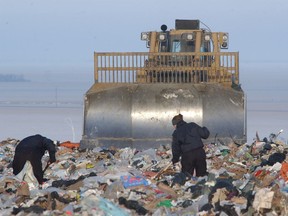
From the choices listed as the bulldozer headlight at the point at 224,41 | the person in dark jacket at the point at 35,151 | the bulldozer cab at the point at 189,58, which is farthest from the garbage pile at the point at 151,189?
the bulldozer headlight at the point at 224,41

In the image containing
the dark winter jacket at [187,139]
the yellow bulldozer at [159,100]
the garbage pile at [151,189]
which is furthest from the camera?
the yellow bulldozer at [159,100]

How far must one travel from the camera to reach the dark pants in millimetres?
15156

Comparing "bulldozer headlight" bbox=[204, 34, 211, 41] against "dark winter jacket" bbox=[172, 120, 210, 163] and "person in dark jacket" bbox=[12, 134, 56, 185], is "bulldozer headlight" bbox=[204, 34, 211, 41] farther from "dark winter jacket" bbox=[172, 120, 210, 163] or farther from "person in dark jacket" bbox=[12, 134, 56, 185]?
"person in dark jacket" bbox=[12, 134, 56, 185]

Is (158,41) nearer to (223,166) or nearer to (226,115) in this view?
(226,115)

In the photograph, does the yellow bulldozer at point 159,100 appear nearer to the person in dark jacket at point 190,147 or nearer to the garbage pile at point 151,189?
the garbage pile at point 151,189

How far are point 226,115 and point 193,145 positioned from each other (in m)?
4.60

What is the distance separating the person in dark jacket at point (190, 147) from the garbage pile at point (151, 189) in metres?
0.34

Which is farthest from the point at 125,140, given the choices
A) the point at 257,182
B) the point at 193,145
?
the point at 257,182

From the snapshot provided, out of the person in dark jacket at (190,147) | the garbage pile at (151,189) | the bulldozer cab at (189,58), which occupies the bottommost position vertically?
the garbage pile at (151,189)

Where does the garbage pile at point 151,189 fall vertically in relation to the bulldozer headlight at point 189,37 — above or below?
below

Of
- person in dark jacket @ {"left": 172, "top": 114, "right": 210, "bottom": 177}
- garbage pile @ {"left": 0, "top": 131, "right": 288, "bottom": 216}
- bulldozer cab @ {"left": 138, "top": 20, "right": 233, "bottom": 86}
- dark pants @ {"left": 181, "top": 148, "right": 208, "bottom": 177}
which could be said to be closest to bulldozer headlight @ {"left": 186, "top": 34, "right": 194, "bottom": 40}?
bulldozer cab @ {"left": 138, "top": 20, "right": 233, "bottom": 86}

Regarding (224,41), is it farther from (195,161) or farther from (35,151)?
(35,151)

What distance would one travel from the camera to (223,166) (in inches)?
690

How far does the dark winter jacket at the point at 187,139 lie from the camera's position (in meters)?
15.1
